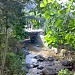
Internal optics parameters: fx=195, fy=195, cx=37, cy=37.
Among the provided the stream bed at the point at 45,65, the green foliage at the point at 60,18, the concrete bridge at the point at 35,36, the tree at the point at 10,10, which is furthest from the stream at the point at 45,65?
the green foliage at the point at 60,18

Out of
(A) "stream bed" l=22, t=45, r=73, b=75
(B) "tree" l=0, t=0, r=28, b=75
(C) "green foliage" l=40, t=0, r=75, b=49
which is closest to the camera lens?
(C) "green foliage" l=40, t=0, r=75, b=49

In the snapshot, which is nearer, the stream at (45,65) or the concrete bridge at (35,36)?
the stream at (45,65)

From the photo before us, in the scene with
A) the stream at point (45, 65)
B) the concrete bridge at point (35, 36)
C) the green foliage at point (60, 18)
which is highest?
the green foliage at point (60, 18)

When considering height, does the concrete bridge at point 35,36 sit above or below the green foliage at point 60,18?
below

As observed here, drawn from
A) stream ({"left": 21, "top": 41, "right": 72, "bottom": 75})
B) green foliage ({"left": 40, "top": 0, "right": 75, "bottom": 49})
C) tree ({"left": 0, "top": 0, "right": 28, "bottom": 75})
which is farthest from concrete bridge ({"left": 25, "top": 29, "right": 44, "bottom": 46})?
green foliage ({"left": 40, "top": 0, "right": 75, "bottom": 49})

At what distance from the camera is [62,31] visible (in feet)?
4.24

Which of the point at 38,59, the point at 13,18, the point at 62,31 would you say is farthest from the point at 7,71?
the point at 38,59

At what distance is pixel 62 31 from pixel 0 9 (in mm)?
2817

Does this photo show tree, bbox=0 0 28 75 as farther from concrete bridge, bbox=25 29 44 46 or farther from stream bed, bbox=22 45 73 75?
concrete bridge, bbox=25 29 44 46

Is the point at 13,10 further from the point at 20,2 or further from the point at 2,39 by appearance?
the point at 2,39

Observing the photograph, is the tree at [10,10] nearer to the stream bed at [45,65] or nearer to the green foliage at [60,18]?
the green foliage at [60,18]

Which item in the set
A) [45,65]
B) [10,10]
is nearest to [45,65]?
[45,65]

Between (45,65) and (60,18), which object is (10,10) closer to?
(60,18)

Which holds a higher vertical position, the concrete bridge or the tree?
the tree
